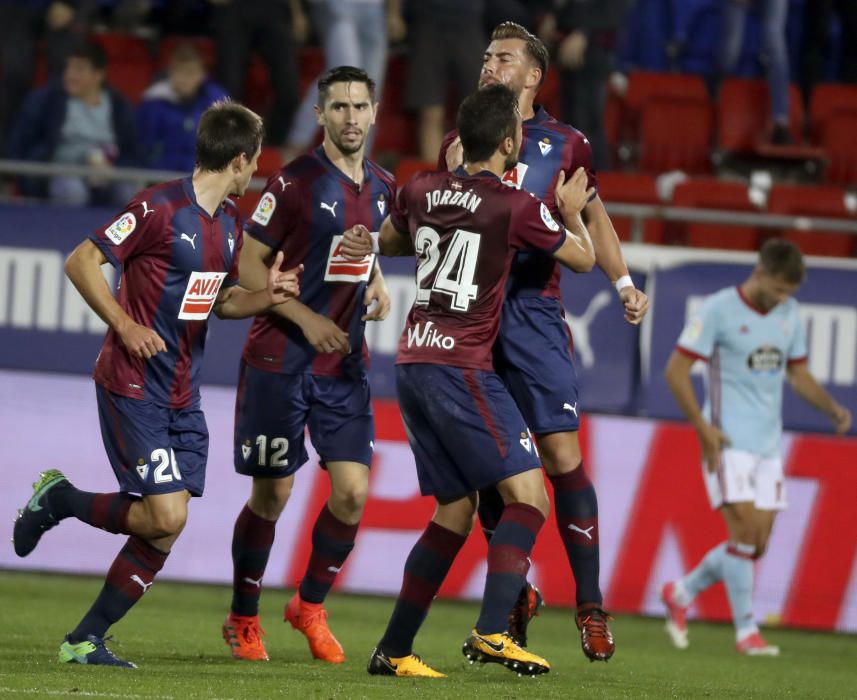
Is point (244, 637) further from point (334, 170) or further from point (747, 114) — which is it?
point (747, 114)

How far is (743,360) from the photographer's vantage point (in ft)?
31.1

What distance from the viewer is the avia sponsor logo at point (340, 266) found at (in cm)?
711

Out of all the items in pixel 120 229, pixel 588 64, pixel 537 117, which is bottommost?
pixel 120 229

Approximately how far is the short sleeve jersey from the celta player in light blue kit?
11.4ft

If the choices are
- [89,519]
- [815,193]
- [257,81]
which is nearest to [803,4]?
[815,193]

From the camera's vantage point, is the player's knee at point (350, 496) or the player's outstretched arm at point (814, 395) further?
the player's outstretched arm at point (814, 395)

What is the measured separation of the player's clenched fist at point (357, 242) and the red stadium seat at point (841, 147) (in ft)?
25.8

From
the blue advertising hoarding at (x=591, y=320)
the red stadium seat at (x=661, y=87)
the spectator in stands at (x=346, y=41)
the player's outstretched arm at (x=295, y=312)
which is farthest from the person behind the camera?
the red stadium seat at (x=661, y=87)

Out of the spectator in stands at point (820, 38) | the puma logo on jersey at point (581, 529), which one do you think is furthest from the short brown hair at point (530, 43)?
the spectator in stands at point (820, 38)

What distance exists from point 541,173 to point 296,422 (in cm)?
153

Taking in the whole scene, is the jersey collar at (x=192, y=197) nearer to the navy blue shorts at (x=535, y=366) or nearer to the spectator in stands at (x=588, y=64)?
the navy blue shorts at (x=535, y=366)

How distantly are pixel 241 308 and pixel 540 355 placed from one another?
1.23 m

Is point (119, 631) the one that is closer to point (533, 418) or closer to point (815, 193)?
point (533, 418)

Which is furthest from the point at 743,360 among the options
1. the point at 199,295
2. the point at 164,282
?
the point at 164,282
